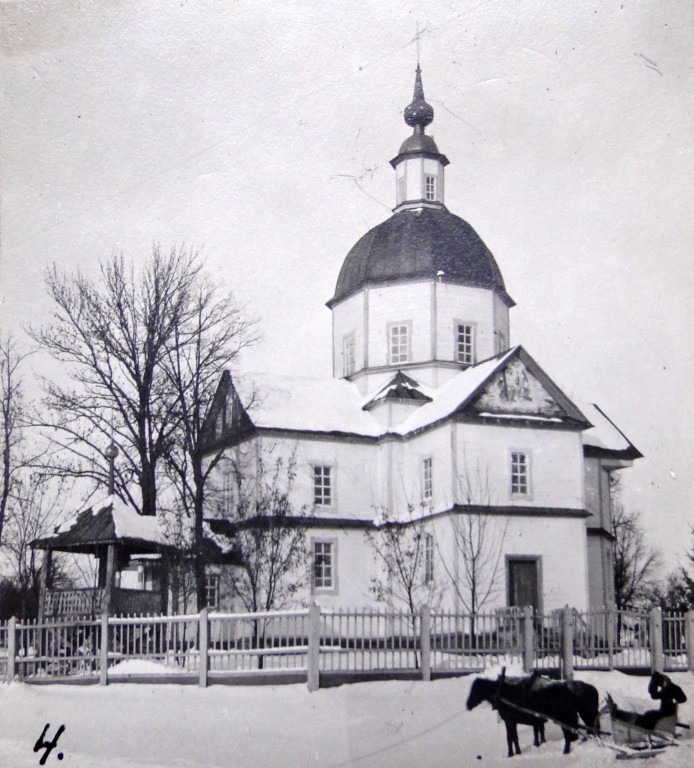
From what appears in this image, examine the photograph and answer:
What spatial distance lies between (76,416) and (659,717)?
29.6 ft

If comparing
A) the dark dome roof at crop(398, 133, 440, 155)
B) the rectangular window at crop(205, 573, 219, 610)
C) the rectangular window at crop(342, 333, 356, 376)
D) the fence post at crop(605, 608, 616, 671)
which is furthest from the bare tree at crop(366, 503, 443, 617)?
the dark dome roof at crop(398, 133, 440, 155)

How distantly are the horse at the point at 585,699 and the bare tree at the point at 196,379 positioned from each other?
6.45 m

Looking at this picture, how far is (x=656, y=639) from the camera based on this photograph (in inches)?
595

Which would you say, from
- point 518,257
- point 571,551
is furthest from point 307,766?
point 571,551

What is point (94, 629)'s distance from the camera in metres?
15.1

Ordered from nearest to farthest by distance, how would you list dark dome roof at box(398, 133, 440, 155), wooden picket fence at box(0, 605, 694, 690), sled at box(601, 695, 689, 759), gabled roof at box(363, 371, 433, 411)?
sled at box(601, 695, 689, 759), wooden picket fence at box(0, 605, 694, 690), dark dome roof at box(398, 133, 440, 155), gabled roof at box(363, 371, 433, 411)

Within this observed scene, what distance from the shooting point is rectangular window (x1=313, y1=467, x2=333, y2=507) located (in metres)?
23.3

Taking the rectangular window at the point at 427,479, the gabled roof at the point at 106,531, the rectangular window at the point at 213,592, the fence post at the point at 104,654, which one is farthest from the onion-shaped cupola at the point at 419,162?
the rectangular window at the point at 213,592

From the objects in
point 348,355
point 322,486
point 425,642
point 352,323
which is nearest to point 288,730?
point 425,642

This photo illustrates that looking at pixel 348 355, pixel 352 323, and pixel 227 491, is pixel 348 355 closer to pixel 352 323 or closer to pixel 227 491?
pixel 352 323

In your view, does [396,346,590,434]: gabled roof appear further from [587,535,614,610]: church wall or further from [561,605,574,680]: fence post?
[561,605,574,680]: fence post

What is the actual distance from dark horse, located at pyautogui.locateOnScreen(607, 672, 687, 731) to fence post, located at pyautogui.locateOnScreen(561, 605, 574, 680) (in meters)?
2.13

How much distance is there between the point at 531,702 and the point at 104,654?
18.0ft

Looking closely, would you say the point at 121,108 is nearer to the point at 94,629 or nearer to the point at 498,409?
the point at 94,629
